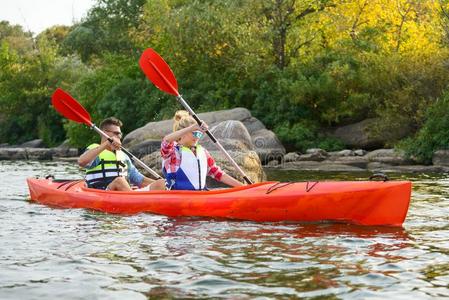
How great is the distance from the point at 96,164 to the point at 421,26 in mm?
15384

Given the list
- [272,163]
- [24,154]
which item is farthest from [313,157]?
[24,154]

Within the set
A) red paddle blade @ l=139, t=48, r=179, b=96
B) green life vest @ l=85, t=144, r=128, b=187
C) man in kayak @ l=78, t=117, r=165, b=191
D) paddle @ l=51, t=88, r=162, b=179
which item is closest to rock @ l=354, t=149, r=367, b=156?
paddle @ l=51, t=88, r=162, b=179

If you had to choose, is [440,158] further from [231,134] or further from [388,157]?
[231,134]

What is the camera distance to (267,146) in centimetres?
1820

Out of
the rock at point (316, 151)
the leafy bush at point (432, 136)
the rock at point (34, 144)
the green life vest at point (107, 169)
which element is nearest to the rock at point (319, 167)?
the rock at point (316, 151)

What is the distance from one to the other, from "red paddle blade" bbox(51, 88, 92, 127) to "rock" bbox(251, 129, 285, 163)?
28.6 ft

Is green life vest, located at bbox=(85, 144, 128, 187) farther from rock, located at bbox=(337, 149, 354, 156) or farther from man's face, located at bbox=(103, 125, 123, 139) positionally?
rock, located at bbox=(337, 149, 354, 156)

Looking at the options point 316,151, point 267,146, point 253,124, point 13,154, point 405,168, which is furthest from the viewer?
point 13,154

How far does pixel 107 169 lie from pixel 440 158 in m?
9.55

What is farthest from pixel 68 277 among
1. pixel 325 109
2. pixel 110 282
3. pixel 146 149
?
pixel 325 109

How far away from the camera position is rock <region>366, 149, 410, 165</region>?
636 inches

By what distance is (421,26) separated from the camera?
70.3 ft

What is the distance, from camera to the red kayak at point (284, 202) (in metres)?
6.49

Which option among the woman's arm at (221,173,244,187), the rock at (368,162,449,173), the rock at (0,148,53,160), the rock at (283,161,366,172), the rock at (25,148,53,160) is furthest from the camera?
the rock at (0,148,53,160)
